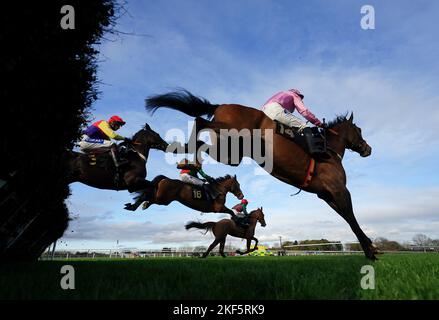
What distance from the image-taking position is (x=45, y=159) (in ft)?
11.9

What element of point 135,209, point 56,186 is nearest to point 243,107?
point 56,186

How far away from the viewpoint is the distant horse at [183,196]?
1136cm

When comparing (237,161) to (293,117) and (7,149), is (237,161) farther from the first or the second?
(7,149)

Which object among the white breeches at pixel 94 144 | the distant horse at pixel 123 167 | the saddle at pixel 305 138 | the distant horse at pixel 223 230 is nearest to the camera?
the saddle at pixel 305 138

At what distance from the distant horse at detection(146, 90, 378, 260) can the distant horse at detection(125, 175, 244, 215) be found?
17.3ft

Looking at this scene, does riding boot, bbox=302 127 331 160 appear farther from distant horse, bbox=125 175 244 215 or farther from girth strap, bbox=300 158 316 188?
distant horse, bbox=125 175 244 215

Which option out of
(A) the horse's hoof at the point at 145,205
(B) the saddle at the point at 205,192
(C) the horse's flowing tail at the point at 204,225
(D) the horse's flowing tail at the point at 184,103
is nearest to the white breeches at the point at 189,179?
(B) the saddle at the point at 205,192

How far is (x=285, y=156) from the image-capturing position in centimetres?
592

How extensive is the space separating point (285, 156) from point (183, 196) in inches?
267

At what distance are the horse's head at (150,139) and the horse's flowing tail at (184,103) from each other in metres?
4.01

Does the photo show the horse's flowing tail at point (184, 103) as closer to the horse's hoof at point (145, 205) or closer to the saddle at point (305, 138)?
the saddle at point (305, 138)

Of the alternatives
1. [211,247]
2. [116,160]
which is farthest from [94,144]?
[211,247]

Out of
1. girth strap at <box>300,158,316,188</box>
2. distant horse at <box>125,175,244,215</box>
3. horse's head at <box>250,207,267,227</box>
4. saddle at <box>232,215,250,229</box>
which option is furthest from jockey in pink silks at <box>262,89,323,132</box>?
horse's head at <box>250,207,267,227</box>
